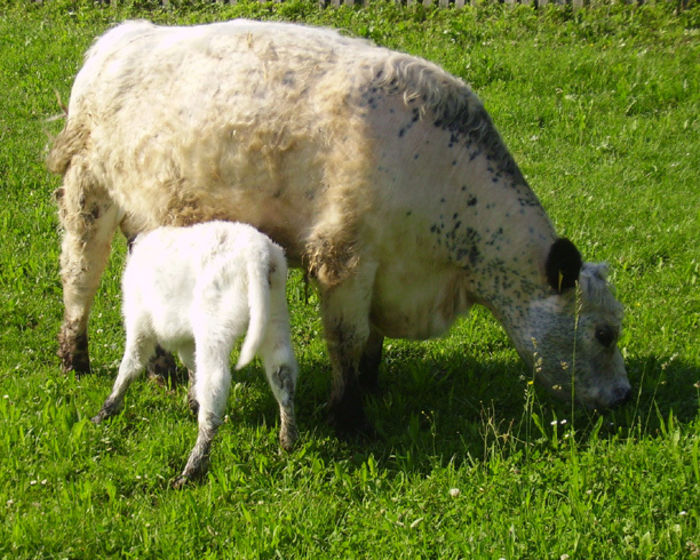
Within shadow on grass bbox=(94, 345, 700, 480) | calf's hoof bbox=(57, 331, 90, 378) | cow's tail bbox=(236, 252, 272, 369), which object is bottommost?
calf's hoof bbox=(57, 331, 90, 378)

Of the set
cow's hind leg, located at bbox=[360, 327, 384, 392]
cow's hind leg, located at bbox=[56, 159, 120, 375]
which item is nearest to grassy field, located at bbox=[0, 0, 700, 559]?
cow's hind leg, located at bbox=[360, 327, 384, 392]

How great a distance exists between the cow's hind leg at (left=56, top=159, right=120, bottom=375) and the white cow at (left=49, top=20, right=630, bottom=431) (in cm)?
27

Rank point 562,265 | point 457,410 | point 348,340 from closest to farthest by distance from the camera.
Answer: point 562,265 → point 348,340 → point 457,410

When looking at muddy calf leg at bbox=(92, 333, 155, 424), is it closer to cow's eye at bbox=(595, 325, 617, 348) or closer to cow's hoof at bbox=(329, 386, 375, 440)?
cow's hoof at bbox=(329, 386, 375, 440)

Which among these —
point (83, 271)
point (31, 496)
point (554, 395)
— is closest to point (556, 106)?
point (554, 395)

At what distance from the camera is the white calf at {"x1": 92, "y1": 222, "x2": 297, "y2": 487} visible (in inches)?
187

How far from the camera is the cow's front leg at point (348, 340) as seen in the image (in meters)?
5.30

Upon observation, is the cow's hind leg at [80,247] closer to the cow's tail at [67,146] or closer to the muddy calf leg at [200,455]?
the cow's tail at [67,146]

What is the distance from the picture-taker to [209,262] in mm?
4871

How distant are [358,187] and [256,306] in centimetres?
98

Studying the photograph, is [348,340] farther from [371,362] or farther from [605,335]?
[605,335]

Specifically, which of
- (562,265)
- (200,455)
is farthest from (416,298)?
(200,455)

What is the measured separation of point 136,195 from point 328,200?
132 cm

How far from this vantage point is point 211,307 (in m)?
4.82
